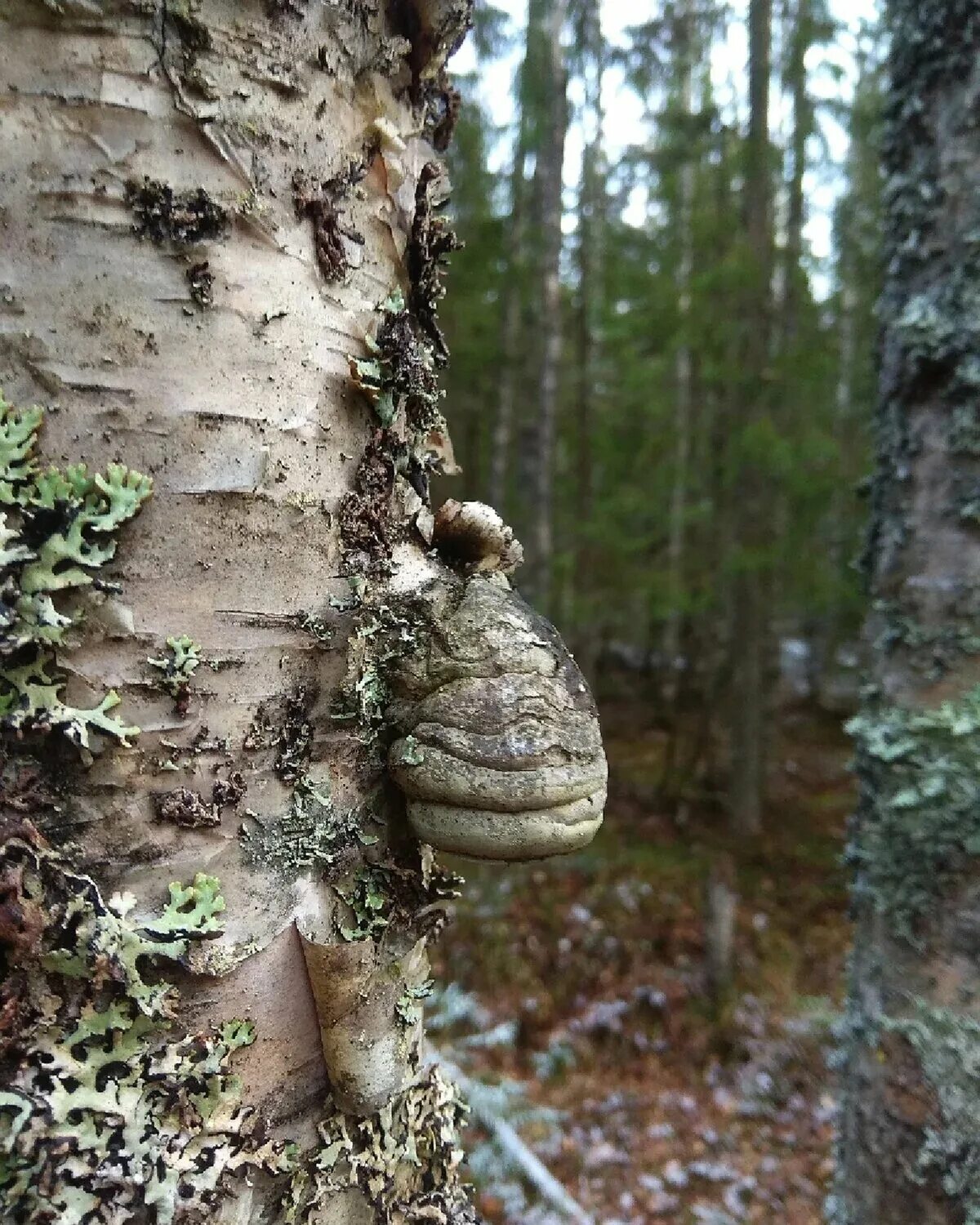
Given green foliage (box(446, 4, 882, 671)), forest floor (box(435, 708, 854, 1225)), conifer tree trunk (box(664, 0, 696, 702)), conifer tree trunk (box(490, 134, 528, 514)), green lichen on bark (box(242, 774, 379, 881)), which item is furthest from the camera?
conifer tree trunk (box(490, 134, 528, 514))

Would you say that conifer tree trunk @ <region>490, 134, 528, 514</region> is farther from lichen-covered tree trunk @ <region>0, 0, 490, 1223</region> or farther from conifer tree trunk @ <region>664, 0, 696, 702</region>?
lichen-covered tree trunk @ <region>0, 0, 490, 1223</region>

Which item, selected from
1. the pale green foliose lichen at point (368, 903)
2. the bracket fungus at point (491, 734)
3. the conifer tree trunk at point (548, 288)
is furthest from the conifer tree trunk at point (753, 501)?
the pale green foliose lichen at point (368, 903)

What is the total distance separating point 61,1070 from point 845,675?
66.3 feet

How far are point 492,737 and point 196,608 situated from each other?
32cm

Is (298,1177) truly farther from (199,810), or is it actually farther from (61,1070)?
(199,810)

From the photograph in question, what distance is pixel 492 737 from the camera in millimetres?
868

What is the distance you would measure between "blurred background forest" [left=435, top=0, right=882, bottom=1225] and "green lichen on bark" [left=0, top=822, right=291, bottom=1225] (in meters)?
2.08

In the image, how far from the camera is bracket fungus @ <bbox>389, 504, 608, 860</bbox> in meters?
0.86

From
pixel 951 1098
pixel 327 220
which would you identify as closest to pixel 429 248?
pixel 327 220

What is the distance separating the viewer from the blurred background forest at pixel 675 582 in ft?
16.7

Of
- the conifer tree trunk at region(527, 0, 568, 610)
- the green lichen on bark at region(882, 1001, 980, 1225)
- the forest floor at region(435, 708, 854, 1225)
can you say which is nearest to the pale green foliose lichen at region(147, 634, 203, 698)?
the green lichen on bark at region(882, 1001, 980, 1225)

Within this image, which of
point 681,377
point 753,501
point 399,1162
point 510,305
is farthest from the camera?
point 681,377

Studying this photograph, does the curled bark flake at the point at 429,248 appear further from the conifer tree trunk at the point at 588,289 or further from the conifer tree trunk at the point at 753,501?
the conifer tree trunk at the point at 588,289

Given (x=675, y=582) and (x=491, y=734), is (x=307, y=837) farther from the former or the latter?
(x=675, y=582)
